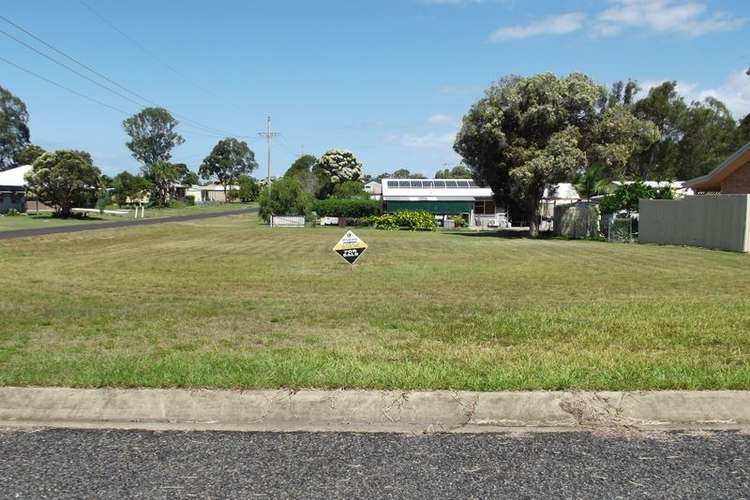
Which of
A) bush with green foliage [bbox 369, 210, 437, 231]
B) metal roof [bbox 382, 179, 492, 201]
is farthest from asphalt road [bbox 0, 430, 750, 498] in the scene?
metal roof [bbox 382, 179, 492, 201]

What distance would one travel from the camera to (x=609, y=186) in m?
39.4

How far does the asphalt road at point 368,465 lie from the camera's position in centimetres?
379

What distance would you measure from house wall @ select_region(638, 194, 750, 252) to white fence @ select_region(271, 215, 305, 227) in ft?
101

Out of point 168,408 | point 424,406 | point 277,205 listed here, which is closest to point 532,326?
point 424,406

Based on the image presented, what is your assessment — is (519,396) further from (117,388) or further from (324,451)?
(117,388)

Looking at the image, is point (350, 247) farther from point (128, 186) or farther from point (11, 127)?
point (11, 127)

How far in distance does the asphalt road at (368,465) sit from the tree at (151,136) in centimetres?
14153

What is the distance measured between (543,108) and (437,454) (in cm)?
3385

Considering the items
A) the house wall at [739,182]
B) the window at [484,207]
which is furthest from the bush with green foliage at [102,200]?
the house wall at [739,182]

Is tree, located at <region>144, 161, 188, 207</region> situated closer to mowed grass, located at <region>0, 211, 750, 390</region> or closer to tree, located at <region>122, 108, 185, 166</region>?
tree, located at <region>122, 108, 185, 166</region>

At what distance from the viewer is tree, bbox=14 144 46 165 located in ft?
360

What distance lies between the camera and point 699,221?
87.9 ft

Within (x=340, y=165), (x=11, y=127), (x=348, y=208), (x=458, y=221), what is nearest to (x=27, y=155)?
(x=11, y=127)

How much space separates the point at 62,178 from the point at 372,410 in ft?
204
